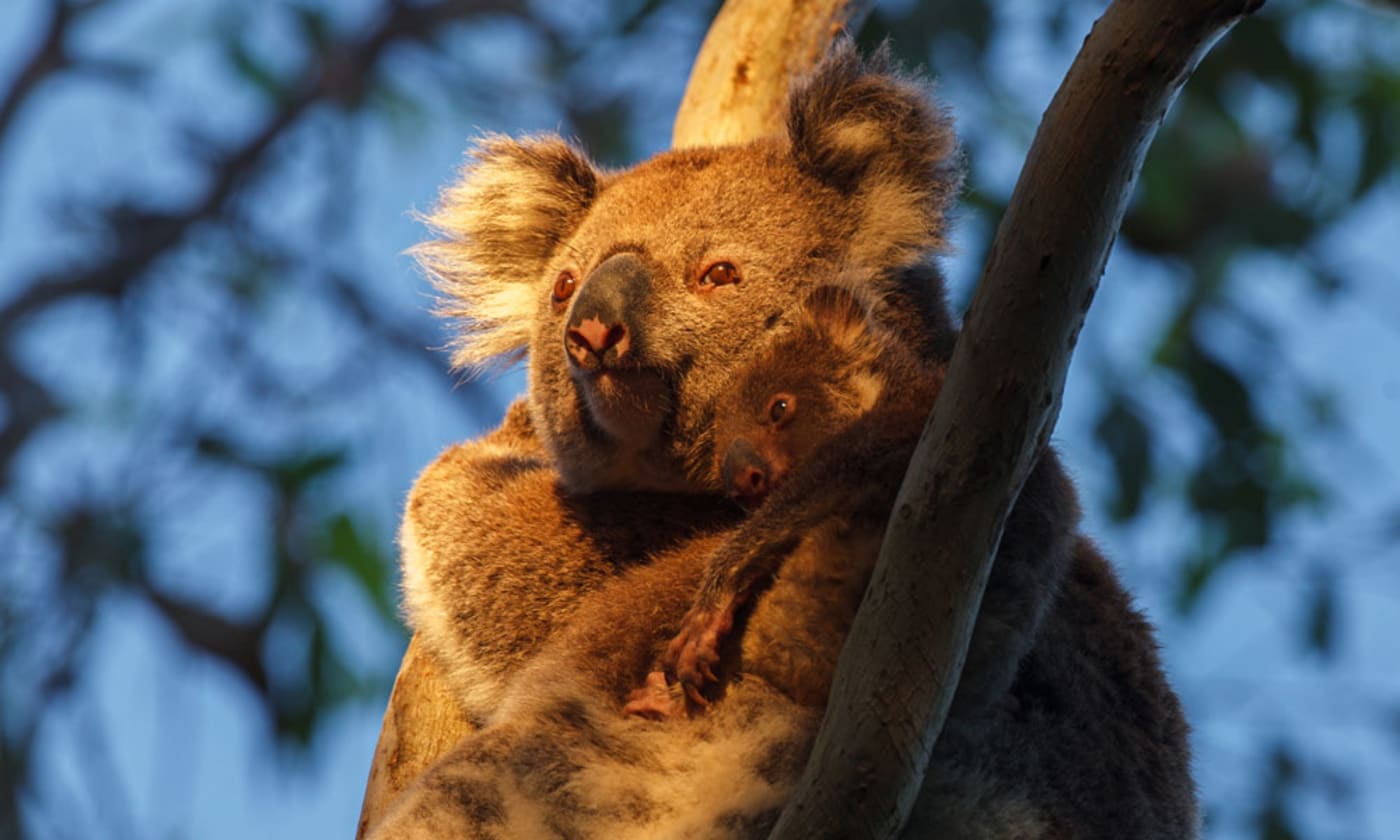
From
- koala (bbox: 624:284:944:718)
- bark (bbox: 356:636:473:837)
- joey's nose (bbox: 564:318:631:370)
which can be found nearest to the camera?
koala (bbox: 624:284:944:718)

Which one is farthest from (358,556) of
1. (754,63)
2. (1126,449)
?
(1126,449)

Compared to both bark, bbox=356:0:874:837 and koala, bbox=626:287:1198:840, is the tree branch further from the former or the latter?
koala, bbox=626:287:1198:840

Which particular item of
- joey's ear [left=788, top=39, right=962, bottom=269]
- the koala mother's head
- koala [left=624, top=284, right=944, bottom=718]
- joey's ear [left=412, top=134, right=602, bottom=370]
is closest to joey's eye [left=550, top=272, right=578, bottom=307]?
the koala mother's head

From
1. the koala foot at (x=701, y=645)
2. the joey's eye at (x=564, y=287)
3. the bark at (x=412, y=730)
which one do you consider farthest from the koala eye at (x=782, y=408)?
the bark at (x=412, y=730)

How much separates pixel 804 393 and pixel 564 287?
0.84 meters

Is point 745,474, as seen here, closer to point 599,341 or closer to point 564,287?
point 599,341

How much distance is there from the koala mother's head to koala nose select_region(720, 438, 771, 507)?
0.37 m

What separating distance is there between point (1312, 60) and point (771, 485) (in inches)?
173

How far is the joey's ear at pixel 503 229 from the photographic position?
3.38 meters

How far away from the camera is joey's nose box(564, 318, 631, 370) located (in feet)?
8.76

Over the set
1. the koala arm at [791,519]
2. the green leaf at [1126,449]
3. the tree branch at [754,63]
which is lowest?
the koala arm at [791,519]

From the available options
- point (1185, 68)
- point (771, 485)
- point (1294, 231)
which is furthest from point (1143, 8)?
point (1294, 231)

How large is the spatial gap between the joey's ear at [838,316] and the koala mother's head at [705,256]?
33cm

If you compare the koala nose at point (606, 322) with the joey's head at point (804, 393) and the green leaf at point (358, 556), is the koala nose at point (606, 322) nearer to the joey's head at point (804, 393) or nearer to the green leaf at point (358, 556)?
the joey's head at point (804, 393)
